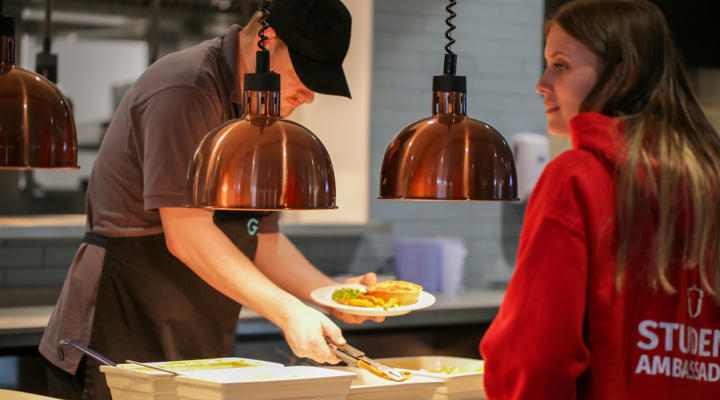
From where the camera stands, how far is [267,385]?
69.5 inches

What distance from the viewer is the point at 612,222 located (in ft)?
4.34

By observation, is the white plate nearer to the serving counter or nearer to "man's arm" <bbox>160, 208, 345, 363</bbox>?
"man's arm" <bbox>160, 208, 345, 363</bbox>

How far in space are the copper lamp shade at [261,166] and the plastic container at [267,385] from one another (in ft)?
1.29

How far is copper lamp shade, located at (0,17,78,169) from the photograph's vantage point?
1752mm

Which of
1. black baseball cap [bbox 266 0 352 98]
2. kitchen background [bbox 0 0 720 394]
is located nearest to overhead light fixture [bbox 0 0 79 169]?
black baseball cap [bbox 266 0 352 98]

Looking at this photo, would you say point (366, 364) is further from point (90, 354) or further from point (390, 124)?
point (390, 124)

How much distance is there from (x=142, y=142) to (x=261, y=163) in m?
0.78

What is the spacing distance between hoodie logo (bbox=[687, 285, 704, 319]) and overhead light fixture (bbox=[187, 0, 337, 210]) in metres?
0.66

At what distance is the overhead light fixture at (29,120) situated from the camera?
1.75 metres

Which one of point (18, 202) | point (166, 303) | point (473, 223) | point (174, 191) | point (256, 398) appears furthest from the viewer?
point (473, 223)

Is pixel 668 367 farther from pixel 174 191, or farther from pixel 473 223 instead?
pixel 473 223

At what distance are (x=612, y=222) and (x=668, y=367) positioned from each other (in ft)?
0.79

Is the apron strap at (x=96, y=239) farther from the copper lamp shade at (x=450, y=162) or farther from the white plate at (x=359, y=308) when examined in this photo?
the copper lamp shade at (x=450, y=162)

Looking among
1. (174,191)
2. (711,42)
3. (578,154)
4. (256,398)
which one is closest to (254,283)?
(174,191)
